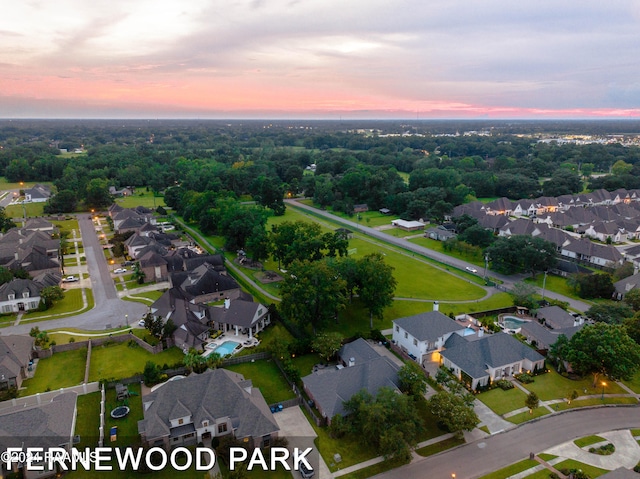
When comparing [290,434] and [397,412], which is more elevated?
[397,412]

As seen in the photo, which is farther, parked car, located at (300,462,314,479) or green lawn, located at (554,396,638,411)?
green lawn, located at (554,396,638,411)

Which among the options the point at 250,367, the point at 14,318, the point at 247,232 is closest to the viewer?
the point at 250,367

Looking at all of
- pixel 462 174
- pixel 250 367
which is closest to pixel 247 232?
pixel 250 367

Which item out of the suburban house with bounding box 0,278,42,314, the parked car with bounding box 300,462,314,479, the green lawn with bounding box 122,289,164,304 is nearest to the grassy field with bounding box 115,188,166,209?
the green lawn with bounding box 122,289,164,304

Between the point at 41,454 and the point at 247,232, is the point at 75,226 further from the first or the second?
the point at 41,454

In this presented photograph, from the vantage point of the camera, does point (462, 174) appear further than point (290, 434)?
Yes

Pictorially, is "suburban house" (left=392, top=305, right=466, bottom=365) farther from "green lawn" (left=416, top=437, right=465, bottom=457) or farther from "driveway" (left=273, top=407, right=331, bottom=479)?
"driveway" (left=273, top=407, right=331, bottom=479)

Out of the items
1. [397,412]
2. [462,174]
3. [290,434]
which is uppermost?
[462,174]
